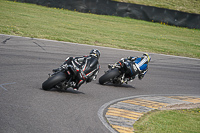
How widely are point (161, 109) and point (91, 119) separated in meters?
2.21

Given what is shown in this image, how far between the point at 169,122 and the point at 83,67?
2.75 m

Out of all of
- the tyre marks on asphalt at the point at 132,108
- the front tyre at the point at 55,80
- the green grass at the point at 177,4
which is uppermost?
the green grass at the point at 177,4

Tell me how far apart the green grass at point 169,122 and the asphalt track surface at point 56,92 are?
0.85 metres

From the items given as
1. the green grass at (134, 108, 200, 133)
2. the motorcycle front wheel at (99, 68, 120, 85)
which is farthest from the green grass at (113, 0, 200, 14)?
the green grass at (134, 108, 200, 133)

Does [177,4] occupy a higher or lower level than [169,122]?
higher

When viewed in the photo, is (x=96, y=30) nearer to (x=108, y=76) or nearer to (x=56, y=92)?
(x=108, y=76)

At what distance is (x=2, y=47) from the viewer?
11.7 m

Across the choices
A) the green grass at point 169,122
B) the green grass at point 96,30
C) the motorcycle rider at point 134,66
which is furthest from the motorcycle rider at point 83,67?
the green grass at point 96,30

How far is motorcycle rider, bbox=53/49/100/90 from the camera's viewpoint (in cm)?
735

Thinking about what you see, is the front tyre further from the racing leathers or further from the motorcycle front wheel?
the motorcycle front wheel

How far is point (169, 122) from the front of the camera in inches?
240

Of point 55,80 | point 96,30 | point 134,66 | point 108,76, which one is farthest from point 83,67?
point 96,30

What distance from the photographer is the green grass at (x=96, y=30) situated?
17.4 meters

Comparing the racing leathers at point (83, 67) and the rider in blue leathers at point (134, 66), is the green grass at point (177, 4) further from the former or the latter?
the racing leathers at point (83, 67)
